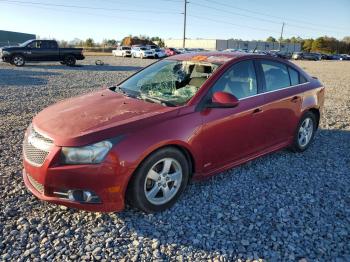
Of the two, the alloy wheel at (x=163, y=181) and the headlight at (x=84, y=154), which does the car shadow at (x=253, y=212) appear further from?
the headlight at (x=84, y=154)

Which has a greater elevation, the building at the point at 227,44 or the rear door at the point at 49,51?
the building at the point at 227,44

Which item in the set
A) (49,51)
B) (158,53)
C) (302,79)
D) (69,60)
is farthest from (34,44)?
(158,53)

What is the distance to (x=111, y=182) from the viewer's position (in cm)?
319

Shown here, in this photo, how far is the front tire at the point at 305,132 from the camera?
539cm

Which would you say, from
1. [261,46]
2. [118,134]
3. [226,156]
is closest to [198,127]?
[226,156]

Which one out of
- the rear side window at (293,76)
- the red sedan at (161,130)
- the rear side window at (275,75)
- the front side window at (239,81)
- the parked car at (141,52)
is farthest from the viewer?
the parked car at (141,52)

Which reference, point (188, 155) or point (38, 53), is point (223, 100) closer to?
point (188, 155)

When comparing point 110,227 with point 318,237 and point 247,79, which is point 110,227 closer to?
point 318,237

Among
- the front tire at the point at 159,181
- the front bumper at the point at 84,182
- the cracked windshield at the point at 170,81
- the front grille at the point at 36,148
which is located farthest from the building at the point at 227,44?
the front bumper at the point at 84,182

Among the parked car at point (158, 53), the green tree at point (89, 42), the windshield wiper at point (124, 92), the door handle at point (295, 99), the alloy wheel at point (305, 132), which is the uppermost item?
the green tree at point (89, 42)

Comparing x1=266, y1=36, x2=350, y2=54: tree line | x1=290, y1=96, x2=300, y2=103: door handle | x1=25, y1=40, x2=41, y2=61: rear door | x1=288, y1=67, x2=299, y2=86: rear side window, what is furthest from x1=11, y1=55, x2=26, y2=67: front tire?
x1=266, y1=36, x2=350, y2=54: tree line

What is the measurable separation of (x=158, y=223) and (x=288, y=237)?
4.21 feet

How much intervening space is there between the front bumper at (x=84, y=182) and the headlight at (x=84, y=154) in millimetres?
48

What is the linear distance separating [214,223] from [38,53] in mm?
21077
